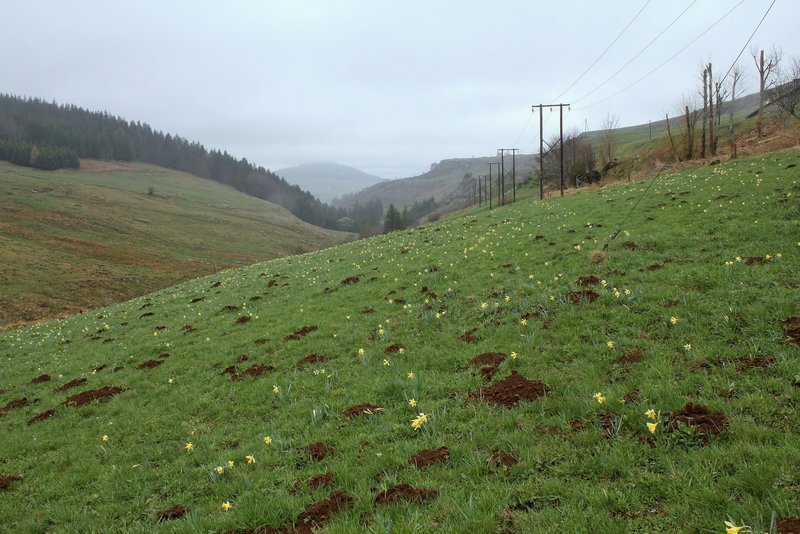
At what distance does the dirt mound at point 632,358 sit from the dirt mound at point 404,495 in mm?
4316

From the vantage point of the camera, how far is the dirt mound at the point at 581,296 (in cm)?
959

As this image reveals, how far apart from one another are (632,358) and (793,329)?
247 centimetres

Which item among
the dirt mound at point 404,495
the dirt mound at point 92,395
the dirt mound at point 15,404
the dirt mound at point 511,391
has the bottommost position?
the dirt mound at point 15,404

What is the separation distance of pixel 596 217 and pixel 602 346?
15274 mm

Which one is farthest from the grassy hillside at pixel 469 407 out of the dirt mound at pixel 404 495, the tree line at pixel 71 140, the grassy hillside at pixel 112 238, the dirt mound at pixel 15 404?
the tree line at pixel 71 140

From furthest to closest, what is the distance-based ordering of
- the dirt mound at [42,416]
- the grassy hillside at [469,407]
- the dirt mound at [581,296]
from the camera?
the dirt mound at [581,296] < the dirt mound at [42,416] < the grassy hillside at [469,407]

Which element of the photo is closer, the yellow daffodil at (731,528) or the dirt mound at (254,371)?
the yellow daffodil at (731,528)

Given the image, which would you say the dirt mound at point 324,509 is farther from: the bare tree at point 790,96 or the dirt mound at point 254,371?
the bare tree at point 790,96

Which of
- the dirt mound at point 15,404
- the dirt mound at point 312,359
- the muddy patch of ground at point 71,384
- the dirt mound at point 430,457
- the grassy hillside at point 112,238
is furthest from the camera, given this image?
the grassy hillside at point 112,238

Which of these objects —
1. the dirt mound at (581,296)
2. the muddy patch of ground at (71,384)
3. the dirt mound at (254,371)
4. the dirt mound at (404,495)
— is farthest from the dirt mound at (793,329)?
the muddy patch of ground at (71,384)

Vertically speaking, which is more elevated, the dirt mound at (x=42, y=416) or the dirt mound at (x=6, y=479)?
the dirt mound at (x=6, y=479)

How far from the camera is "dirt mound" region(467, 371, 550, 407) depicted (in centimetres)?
623

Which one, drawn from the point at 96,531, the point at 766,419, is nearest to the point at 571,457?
the point at 766,419

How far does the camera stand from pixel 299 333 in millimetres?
12328
